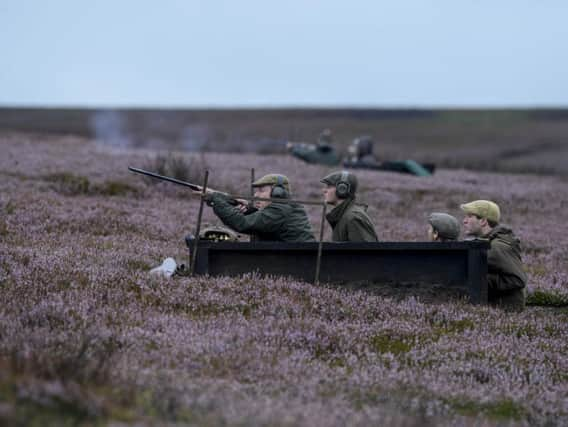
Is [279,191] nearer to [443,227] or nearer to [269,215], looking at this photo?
[269,215]

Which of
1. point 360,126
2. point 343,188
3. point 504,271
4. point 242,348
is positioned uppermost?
point 360,126

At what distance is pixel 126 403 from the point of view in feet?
19.5

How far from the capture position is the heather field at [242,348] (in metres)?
6.08

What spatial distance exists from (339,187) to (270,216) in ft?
3.13

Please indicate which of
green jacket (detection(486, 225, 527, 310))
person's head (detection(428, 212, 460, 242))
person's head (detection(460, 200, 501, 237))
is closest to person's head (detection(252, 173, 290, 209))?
person's head (detection(428, 212, 460, 242))

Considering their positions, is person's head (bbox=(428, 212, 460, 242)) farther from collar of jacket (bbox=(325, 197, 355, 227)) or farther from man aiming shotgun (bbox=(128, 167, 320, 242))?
Result: man aiming shotgun (bbox=(128, 167, 320, 242))

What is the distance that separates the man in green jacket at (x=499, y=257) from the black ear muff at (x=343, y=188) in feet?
4.91

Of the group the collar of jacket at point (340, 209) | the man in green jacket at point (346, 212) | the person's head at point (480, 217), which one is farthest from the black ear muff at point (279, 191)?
the person's head at point (480, 217)

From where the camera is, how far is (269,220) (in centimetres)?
1205

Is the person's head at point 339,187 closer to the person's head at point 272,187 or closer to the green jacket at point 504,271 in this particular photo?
the person's head at point 272,187

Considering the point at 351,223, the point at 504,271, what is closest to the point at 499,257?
the point at 504,271

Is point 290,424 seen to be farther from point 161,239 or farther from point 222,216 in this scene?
point 161,239

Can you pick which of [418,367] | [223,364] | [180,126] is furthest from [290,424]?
[180,126]

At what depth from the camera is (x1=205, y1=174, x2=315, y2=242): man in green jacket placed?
12.0m
